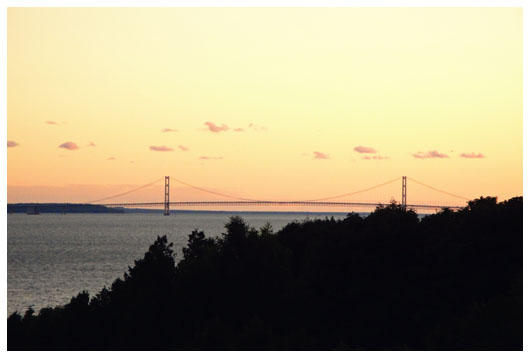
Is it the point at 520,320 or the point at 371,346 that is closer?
the point at 520,320

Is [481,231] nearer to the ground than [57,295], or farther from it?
farther from it

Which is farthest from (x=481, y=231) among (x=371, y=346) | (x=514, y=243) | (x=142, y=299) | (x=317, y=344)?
(x=142, y=299)

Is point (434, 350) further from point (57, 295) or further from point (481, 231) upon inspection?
point (57, 295)

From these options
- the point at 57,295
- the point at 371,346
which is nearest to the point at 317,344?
the point at 371,346

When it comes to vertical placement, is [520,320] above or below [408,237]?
below

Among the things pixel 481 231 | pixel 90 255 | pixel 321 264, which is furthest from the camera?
pixel 90 255

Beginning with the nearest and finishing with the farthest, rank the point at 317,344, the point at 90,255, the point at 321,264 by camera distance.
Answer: the point at 317,344
the point at 321,264
the point at 90,255
